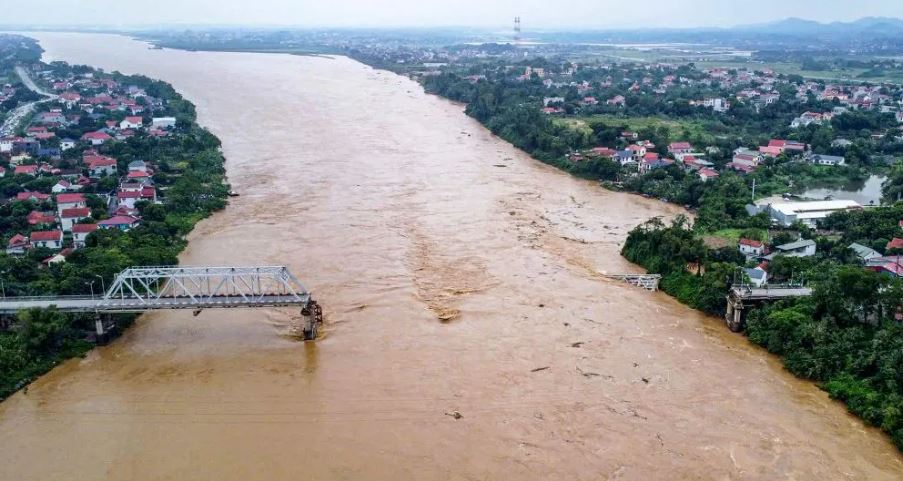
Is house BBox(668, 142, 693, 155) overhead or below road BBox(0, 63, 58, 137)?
below

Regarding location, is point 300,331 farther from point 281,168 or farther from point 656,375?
point 281,168

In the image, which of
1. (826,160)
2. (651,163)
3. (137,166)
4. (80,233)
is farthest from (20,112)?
(826,160)

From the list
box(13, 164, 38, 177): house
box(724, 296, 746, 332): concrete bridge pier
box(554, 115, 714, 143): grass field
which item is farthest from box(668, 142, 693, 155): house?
box(13, 164, 38, 177): house

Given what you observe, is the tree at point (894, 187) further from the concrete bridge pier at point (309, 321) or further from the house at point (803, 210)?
the concrete bridge pier at point (309, 321)

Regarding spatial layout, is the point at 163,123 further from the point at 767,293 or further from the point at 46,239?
the point at 767,293

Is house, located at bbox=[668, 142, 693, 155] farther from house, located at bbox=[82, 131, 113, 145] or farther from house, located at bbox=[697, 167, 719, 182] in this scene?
house, located at bbox=[82, 131, 113, 145]

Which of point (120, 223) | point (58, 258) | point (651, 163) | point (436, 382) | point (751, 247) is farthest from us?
point (651, 163)
